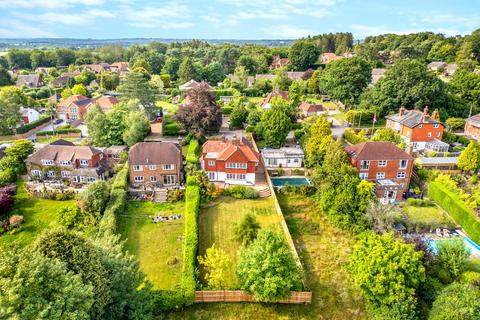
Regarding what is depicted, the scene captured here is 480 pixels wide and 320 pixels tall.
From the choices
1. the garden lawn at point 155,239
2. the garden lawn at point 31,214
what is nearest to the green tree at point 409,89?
the garden lawn at point 155,239

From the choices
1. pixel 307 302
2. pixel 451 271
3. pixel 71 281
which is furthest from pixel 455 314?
pixel 71 281

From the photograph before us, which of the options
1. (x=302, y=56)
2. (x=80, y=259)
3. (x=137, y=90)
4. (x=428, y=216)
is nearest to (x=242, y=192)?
(x=428, y=216)

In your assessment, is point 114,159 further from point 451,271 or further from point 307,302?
point 451,271

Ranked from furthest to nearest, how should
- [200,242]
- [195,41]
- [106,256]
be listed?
[195,41], [200,242], [106,256]

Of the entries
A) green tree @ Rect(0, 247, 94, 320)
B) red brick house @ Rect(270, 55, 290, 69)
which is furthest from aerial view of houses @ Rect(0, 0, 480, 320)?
red brick house @ Rect(270, 55, 290, 69)

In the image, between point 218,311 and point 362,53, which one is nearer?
point 218,311

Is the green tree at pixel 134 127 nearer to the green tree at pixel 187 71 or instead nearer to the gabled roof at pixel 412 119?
the gabled roof at pixel 412 119
